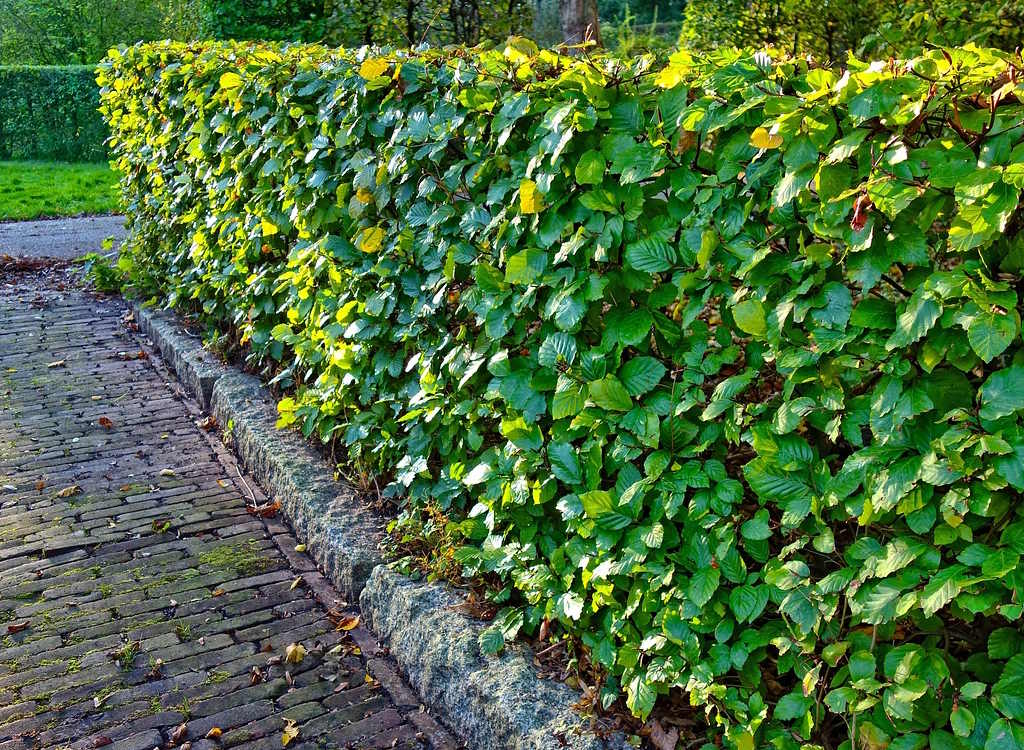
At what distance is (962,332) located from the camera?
6.75ft

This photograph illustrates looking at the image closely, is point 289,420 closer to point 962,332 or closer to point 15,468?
point 15,468

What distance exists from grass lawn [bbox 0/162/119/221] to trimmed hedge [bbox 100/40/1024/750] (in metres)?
10.8

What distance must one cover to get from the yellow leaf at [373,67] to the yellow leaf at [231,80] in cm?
204

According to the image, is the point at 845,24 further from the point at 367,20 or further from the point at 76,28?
the point at 76,28

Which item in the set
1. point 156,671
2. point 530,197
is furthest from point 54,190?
point 530,197

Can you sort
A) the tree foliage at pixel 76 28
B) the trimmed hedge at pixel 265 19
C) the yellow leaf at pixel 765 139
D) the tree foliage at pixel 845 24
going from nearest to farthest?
1. the yellow leaf at pixel 765 139
2. the tree foliage at pixel 845 24
3. the trimmed hedge at pixel 265 19
4. the tree foliage at pixel 76 28

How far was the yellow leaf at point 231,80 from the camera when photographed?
557 cm

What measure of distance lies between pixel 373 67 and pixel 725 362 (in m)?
2.06

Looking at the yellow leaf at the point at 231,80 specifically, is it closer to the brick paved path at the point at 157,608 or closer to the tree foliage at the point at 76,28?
the brick paved path at the point at 157,608

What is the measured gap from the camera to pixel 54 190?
15086 millimetres

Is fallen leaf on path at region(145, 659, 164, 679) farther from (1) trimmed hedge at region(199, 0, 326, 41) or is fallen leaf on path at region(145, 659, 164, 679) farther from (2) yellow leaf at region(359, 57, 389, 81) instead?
(1) trimmed hedge at region(199, 0, 326, 41)

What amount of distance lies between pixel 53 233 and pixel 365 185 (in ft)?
31.5

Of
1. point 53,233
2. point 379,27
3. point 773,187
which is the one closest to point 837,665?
point 773,187

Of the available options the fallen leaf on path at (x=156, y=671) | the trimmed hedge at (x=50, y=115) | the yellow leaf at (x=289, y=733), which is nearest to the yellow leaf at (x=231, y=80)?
the fallen leaf on path at (x=156, y=671)
